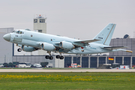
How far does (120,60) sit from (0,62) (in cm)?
6399

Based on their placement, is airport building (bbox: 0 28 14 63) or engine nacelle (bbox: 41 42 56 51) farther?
airport building (bbox: 0 28 14 63)

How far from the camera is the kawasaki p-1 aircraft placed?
202 ft

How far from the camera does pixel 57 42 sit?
6519 cm

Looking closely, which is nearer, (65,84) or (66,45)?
(65,84)

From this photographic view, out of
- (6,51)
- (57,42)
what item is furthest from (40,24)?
(57,42)

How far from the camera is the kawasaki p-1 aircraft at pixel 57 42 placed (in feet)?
202

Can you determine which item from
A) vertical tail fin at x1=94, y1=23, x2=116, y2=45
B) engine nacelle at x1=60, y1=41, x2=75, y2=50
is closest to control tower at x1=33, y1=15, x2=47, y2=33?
vertical tail fin at x1=94, y1=23, x2=116, y2=45

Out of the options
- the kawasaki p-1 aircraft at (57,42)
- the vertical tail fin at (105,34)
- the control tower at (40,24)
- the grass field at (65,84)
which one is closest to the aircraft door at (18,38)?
the kawasaki p-1 aircraft at (57,42)

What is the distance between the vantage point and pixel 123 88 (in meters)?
30.1

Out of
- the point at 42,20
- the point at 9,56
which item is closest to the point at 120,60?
the point at 9,56

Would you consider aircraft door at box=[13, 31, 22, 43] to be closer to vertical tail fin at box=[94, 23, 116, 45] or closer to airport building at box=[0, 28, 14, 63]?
vertical tail fin at box=[94, 23, 116, 45]

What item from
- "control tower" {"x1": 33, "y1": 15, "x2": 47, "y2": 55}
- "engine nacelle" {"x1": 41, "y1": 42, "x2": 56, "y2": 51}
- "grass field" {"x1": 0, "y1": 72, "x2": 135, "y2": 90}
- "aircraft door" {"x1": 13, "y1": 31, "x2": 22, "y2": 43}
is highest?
"control tower" {"x1": 33, "y1": 15, "x2": 47, "y2": 55}

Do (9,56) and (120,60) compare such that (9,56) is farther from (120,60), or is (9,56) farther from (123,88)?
(123,88)

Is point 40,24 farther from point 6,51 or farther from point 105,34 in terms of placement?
point 105,34
